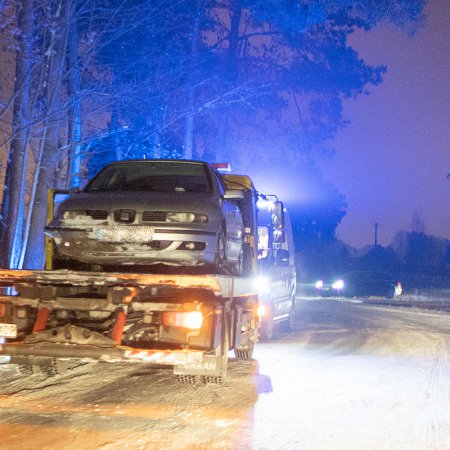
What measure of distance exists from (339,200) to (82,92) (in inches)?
1670

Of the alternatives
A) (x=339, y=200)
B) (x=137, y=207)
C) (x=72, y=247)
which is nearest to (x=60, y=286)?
(x=72, y=247)

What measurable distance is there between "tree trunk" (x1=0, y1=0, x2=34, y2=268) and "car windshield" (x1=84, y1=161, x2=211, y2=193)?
6105 mm

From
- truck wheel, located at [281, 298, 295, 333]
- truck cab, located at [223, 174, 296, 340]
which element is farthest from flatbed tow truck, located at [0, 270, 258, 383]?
truck wheel, located at [281, 298, 295, 333]

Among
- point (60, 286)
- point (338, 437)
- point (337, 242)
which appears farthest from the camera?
point (337, 242)

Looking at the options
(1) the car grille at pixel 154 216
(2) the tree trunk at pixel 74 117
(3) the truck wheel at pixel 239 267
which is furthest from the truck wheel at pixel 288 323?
(1) the car grille at pixel 154 216

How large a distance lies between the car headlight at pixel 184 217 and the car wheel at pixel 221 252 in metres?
0.38

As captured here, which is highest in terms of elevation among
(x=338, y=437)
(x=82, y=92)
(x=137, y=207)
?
(x=82, y=92)

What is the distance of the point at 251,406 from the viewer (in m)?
7.59

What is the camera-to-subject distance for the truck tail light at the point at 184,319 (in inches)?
290

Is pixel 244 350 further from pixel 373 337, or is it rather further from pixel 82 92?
pixel 82 92

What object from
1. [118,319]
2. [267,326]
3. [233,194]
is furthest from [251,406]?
[267,326]

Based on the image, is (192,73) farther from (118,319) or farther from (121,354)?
(121,354)

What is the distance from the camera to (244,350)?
36.5ft

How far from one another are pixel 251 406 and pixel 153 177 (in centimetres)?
349
